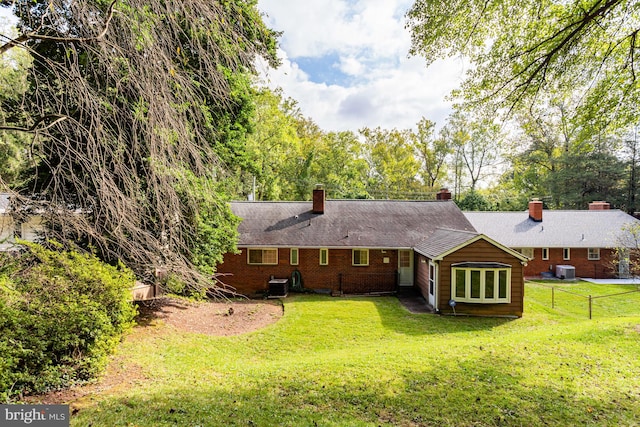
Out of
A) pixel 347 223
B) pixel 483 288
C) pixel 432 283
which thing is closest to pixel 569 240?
pixel 483 288

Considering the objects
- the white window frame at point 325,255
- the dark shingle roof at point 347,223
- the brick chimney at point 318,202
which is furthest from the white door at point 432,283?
the brick chimney at point 318,202

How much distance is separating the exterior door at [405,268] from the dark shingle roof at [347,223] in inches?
28.3

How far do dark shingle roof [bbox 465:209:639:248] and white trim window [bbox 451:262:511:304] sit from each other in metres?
11.3

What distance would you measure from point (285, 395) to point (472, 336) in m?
7.65

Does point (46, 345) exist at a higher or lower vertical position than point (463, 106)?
lower

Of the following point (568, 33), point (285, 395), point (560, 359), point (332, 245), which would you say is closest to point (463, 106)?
point (568, 33)

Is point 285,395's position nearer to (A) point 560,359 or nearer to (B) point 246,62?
(B) point 246,62

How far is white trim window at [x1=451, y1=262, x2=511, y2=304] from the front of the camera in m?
12.7

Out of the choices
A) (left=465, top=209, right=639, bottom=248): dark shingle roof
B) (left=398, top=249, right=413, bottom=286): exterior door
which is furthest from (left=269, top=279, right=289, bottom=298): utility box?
(left=465, top=209, right=639, bottom=248): dark shingle roof

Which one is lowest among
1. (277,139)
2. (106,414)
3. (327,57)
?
(106,414)

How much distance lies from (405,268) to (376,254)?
5.74 ft

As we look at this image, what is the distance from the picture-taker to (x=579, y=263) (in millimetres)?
21953

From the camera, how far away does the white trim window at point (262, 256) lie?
56.3 feet

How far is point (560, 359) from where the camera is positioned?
7250 mm
